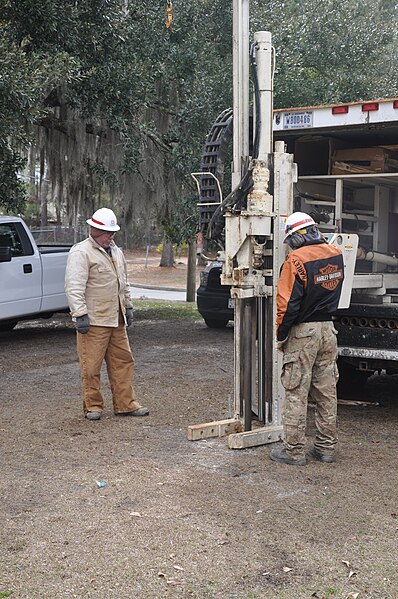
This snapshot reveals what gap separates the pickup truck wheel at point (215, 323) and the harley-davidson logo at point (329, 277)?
730 centimetres

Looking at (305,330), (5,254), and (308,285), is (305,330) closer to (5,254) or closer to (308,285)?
(308,285)

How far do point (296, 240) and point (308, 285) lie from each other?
337 mm

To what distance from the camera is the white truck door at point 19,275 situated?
11852mm

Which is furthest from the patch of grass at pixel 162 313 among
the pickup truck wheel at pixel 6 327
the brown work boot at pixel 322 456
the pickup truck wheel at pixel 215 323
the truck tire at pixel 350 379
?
the brown work boot at pixel 322 456

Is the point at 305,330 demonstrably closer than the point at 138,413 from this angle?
Yes

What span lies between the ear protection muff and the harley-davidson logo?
24 cm

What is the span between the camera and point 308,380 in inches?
237

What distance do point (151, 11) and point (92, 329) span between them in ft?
23.3

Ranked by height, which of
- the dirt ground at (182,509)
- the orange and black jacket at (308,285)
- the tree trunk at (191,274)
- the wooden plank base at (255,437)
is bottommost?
the dirt ground at (182,509)

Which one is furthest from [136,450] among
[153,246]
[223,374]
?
[153,246]

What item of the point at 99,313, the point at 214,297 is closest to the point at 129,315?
the point at 99,313

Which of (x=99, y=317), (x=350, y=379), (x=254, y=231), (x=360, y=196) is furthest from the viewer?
(x=360, y=196)

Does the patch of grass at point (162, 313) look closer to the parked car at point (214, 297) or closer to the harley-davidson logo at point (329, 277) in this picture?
the parked car at point (214, 297)

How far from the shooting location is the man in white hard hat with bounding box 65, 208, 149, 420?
7277 mm
